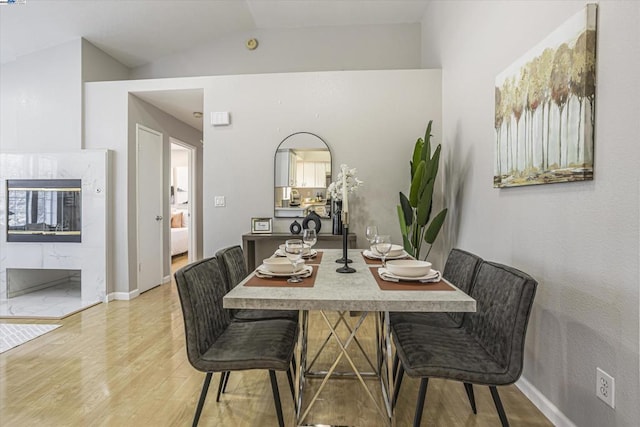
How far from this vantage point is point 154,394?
6.70 feet

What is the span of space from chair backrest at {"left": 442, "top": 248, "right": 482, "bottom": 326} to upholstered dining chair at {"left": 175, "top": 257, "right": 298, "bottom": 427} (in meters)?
0.93

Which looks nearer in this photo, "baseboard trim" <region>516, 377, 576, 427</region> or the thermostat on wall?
"baseboard trim" <region>516, 377, 576, 427</region>

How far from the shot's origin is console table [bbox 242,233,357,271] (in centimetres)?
351

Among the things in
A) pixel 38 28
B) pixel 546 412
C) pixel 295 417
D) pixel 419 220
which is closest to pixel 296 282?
pixel 295 417

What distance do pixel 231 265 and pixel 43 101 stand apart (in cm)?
352

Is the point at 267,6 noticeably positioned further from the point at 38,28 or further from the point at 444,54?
the point at 38,28

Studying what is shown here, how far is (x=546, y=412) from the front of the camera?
1812 mm

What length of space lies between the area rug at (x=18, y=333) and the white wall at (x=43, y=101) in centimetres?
192

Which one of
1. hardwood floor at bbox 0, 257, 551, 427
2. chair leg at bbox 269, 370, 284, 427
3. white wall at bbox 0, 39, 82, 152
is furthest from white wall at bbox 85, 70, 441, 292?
chair leg at bbox 269, 370, 284, 427

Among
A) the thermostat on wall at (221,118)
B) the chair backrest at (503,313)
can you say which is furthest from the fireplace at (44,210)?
the chair backrest at (503,313)

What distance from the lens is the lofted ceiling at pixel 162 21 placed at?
139 inches

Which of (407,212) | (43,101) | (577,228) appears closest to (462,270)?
(577,228)

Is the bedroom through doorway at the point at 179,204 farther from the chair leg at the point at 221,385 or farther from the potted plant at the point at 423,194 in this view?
the chair leg at the point at 221,385

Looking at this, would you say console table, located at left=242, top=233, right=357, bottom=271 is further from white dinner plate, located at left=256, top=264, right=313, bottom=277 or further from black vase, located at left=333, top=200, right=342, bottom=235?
white dinner plate, located at left=256, top=264, right=313, bottom=277
